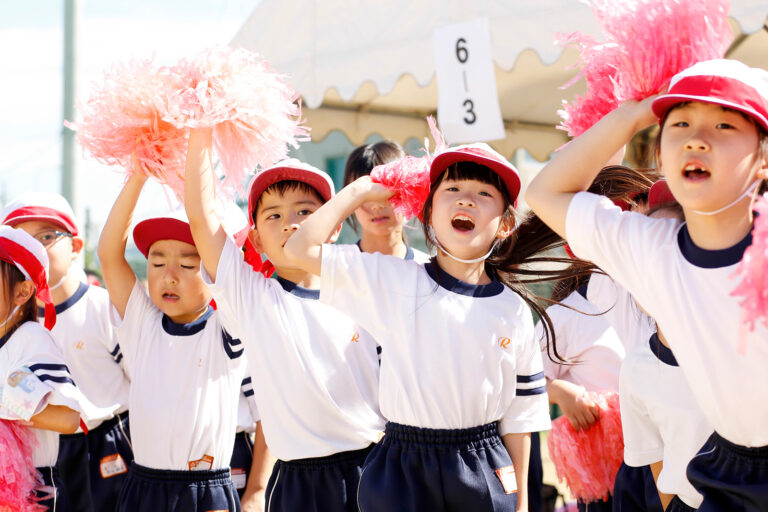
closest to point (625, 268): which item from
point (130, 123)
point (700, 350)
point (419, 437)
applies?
point (700, 350)

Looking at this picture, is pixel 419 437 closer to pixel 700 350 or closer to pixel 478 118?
pixel 700 350

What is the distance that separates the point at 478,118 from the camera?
188 inches

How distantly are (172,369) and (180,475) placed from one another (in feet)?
1.31

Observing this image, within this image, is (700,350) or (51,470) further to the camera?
(51,470)

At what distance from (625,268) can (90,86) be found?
1858 mm

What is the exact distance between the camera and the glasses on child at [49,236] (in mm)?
3697

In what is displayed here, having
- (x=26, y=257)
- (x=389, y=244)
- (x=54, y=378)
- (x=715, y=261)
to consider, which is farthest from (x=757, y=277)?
(x=26, y=257)

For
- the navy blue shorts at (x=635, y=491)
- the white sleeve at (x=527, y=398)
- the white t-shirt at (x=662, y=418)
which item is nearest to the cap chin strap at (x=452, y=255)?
the white sleeve at (x=527, y=398)

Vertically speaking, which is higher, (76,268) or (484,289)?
(76,268)

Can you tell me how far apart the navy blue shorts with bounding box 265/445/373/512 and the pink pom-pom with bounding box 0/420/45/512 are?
0.80 m

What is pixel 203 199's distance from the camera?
2.69 m

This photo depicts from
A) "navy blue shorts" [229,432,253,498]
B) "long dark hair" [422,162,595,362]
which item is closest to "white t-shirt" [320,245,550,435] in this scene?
A: "long dark hair" [422,162,595,362]

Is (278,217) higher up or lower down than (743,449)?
higher up

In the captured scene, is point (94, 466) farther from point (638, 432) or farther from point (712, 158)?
point (712, 158)
